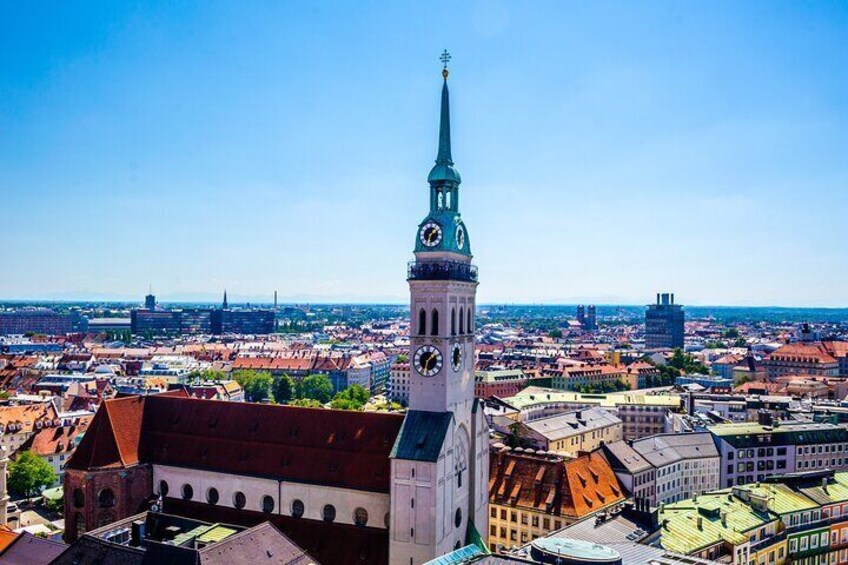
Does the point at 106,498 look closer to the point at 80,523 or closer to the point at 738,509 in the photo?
the point at 80,523

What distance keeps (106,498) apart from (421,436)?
2965cm

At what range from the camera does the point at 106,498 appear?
6650cm

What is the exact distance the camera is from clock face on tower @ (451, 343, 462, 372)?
201 feet

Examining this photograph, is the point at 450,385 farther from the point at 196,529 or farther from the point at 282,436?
the point at 196,529

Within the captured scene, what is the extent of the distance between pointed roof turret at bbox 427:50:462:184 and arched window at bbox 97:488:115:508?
3915cm

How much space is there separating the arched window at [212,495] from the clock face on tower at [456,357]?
24.1 m

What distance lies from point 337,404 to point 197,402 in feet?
266

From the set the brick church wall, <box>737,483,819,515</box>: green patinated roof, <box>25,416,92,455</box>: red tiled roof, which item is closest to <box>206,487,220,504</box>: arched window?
the brick church wall

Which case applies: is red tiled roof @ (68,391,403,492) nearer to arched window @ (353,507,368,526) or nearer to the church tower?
arched window @ (353,507,368,526)

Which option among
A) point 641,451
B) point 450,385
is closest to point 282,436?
point 450,385

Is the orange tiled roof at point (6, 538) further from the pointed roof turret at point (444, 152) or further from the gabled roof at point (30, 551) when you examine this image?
the pointed roof turret at point (444, 152)

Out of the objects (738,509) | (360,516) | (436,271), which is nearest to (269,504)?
(360,516)

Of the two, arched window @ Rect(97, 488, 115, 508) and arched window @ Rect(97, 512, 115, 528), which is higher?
arched window @ Rect(97, 488, 115, 508)

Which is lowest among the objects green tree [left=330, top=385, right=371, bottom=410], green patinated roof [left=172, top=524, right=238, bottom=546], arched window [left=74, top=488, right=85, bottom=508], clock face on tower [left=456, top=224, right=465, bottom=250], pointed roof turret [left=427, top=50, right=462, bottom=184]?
green tree [left=330, top=385, right=371, bottom=410]
